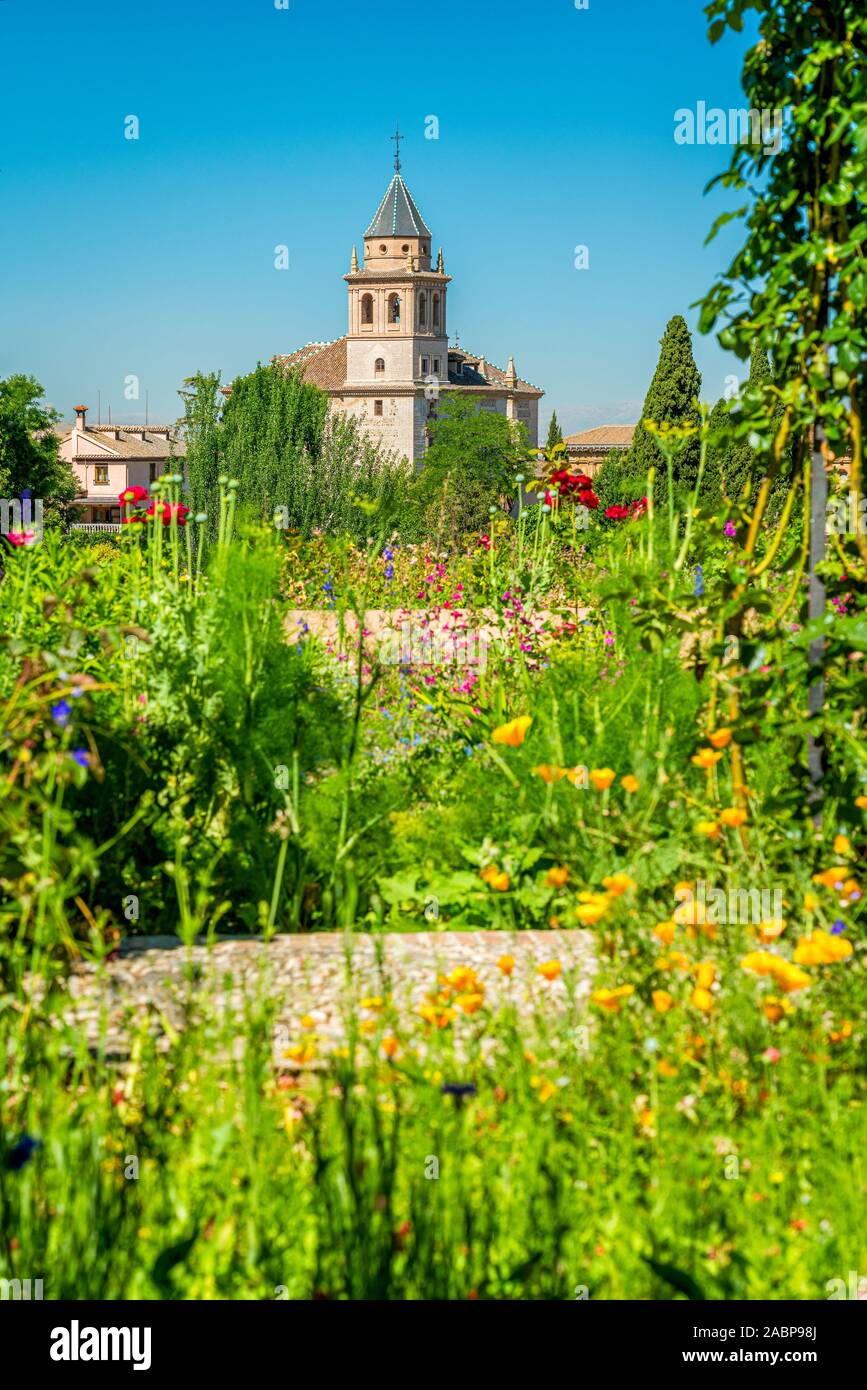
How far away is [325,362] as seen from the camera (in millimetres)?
99188

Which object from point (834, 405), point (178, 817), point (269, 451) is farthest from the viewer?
point (269, 451)

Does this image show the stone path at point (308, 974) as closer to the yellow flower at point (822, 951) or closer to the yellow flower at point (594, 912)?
the yellow flower at point (594, 912)

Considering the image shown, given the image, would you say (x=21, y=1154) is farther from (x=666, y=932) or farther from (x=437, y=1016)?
(x=666, y=932)

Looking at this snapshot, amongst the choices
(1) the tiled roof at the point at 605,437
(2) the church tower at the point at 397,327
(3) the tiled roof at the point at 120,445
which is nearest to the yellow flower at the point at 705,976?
(2) the church tower at the point at 397,327

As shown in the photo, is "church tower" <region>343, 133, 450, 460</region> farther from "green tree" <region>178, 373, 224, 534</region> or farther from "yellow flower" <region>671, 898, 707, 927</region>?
"yellow flower" <region>671, 898, 707, 927</region>

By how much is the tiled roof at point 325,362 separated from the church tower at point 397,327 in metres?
1.30

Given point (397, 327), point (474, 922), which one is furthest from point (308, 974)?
point (397, 327)

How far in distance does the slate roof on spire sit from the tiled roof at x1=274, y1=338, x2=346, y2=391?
29.7ft

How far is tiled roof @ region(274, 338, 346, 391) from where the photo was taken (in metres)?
96.6

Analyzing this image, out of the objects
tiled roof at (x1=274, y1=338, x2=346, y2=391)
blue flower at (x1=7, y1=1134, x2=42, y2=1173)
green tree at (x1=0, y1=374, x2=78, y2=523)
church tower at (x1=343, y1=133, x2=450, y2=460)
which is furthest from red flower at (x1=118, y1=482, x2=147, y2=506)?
tiled roof at (x1=274, y1=338, x2=346, y2=391)

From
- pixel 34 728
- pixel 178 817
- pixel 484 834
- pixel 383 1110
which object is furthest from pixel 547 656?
pixel 383 1110
